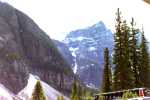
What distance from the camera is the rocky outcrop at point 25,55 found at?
995 inches

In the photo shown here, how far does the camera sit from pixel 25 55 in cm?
2591

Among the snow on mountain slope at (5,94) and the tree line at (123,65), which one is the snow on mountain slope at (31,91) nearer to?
the tree line at (123,65)

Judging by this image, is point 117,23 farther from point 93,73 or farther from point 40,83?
point 40,83

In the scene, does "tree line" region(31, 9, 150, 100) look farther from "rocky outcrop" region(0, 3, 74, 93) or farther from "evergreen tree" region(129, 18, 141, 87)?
"rocky outcrop" region(0, 3, 74, 93)

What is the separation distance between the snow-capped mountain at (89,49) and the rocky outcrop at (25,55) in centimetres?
94

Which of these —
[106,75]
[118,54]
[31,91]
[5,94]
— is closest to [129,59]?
[118,54]

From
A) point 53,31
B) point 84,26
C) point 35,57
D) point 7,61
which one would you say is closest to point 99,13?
point 84,26

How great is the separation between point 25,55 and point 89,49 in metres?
4.70

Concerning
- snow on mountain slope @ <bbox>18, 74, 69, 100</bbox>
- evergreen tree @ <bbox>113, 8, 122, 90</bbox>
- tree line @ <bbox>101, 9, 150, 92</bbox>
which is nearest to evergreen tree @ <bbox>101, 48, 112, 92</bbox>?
tree line @ <bbox>101, 9, 150, 92</bbox>

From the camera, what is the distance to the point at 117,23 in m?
26.2

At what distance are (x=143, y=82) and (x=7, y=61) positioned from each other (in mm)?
8299

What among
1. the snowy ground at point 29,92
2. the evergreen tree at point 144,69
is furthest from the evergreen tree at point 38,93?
the evergreen tree at point 144,69

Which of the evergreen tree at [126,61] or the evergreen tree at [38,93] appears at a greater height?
the evergreen tree at [126,61]

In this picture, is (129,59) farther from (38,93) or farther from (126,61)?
(38,93)
